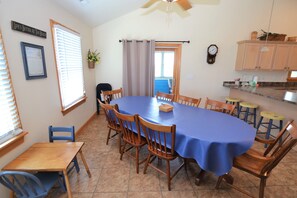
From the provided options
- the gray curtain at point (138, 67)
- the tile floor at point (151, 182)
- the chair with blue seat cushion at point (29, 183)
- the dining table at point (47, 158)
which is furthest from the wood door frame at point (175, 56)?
the chair with blue seat cushion at point (29, 183)

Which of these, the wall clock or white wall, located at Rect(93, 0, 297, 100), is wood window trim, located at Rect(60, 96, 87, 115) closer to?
white wall, located at Rect(93, 0, 297, 100)

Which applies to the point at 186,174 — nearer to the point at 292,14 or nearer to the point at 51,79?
the point at 51,79

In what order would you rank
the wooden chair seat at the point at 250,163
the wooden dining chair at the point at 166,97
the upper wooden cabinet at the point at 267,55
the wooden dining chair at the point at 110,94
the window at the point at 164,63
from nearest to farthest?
the wooden chair seat at the point at 250,163, the wooden dining chair at the point at 166,97, the wooden dining chair at the point at 110,94, the upper wooden cabinet at the point at 267,55, the window at the point at 164,63

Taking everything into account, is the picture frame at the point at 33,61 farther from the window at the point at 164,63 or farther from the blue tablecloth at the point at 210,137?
the window at the point at 164,63

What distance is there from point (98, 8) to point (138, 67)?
63.5 inches

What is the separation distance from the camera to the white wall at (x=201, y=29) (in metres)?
3.89

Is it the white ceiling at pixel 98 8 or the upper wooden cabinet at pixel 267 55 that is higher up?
the white ceiling at pixel 98 8

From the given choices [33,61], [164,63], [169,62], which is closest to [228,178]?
[33,61]

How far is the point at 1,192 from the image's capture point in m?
1.46

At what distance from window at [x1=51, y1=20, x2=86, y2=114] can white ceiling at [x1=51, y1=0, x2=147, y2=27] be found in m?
0.37

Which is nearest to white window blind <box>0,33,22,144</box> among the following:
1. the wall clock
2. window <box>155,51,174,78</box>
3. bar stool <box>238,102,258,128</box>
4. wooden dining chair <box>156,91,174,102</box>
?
wooden dining chair <box>156,91,174,102</box>

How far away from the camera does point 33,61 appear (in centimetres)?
189

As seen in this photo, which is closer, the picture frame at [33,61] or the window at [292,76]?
the picture frame at [33,61]

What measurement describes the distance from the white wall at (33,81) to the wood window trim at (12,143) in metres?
0.05
